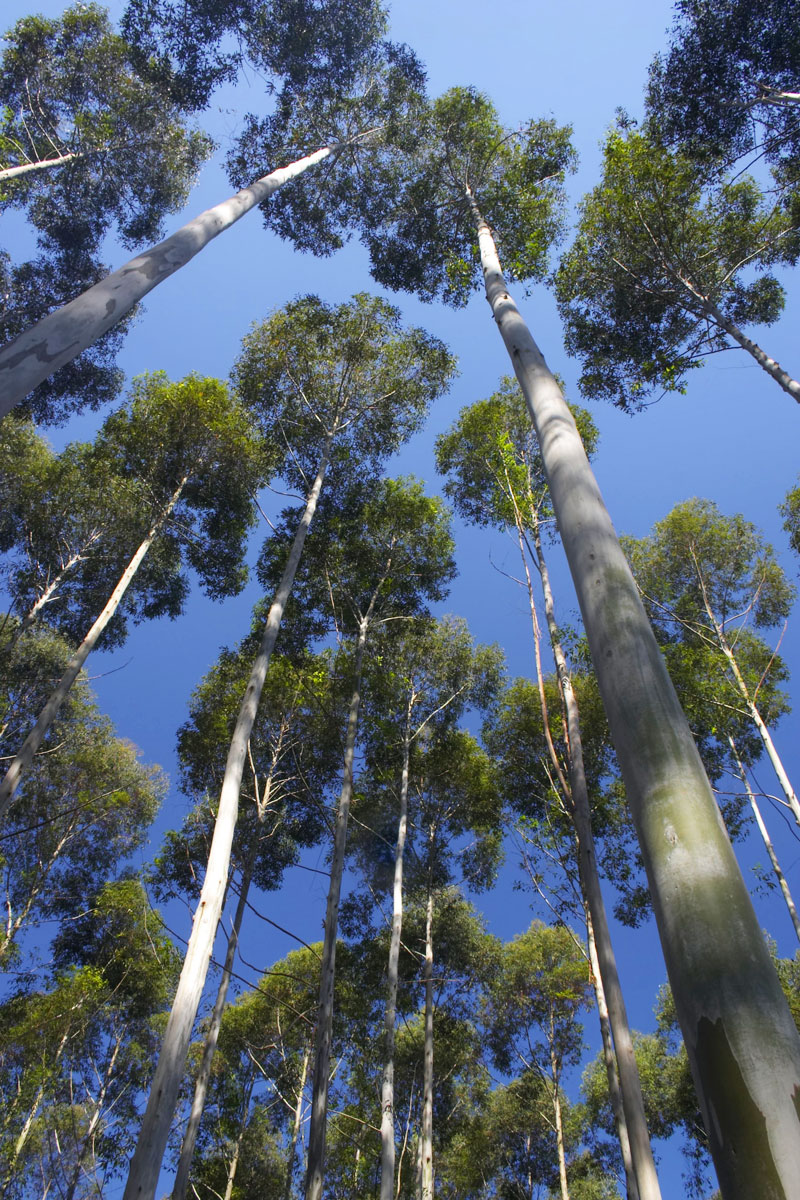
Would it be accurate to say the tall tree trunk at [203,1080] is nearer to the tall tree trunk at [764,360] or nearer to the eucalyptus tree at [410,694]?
the eucalyptus tree at [410,694]

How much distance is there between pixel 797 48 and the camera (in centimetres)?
736

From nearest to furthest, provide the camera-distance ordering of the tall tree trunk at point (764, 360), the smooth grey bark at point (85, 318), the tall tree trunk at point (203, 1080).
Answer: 1. the smooth grey bark at point (85, 318)
2. the tall tree trunk at point (203, 1080)
3. the tall tree trunk at point (764, 360)

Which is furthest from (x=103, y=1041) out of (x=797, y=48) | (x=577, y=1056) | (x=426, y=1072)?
(x=797, y=48)

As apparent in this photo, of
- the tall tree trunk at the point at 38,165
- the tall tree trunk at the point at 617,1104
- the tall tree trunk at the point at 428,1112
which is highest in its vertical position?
the tall tree trunk at the point at 38,165

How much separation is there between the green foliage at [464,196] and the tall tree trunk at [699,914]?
831 cm

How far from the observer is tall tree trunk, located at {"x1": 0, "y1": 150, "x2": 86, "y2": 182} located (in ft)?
33.0

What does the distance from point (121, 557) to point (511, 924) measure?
630 inches

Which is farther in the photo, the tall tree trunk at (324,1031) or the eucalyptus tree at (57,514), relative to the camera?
the eucalyptus tree at (57,514)

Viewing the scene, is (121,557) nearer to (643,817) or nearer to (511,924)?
(643,817)

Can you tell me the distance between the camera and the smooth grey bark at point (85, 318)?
2773 millimetres

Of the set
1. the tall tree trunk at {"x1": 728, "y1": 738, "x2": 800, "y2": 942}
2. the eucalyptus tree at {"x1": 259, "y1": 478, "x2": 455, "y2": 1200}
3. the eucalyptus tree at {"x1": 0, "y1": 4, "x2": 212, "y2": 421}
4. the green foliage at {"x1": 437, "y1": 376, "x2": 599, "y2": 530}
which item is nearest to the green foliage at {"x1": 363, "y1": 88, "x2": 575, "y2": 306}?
the green foliage at {"x1": 437, "y1": 376, "x2": 599, "y2": 530}

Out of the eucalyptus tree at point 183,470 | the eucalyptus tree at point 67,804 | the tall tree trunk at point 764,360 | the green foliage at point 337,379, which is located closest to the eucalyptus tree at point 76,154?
the eucalyptus tree at point 183,470

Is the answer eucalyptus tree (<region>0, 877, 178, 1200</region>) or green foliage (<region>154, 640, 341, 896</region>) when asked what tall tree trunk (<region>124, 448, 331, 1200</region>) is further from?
eucalyptus tree (<region>0, 877, 178, 1200</region>)

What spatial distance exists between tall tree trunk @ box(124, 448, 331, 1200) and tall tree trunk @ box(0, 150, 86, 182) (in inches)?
392
